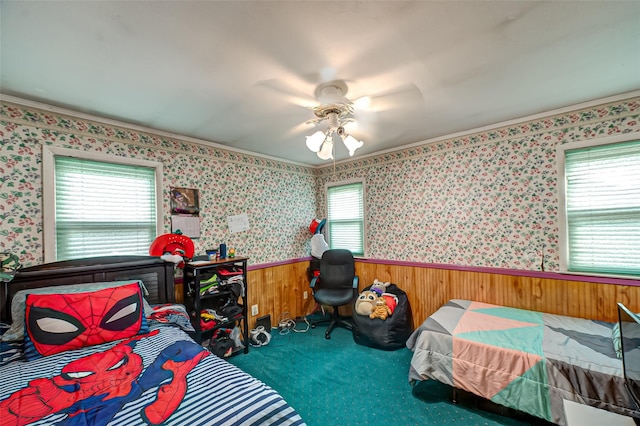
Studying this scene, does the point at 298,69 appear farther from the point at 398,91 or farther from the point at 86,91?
the point at 86,91

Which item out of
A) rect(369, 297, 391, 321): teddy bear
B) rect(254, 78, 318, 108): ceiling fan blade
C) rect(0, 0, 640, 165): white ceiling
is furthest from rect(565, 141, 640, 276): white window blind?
rect(254, 78, 318, 108): ceiling fan blade

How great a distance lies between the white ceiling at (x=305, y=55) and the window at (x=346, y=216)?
5.44 ft

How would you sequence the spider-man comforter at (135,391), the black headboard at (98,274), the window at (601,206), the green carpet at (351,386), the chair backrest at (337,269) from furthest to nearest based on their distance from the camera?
the chair backrest at (337,269), the window at (601,206), the green carpet at (351,386), the black headboard at (98,274), the spider-man comforter at (135,391)

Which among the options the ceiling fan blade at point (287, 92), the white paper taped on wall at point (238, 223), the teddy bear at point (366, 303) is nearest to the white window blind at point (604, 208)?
the teddy bear at point (366, 303)

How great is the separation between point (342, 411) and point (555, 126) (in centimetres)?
306

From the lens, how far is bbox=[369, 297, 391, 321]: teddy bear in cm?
279

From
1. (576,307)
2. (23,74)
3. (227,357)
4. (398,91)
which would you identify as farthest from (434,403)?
(23,74)

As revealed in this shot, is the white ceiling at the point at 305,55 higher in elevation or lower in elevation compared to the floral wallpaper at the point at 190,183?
higher

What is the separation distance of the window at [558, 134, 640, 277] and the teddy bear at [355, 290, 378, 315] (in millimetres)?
1791

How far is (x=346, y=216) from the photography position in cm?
391

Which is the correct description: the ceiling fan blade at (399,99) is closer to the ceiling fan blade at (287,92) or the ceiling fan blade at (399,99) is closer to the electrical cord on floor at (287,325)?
the ceiling fan blade at (287,92)

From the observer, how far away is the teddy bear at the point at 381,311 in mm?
2787

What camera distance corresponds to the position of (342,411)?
1.89 meters

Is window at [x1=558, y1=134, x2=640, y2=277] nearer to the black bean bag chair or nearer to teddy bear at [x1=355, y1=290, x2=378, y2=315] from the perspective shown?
the black bean bag chair
